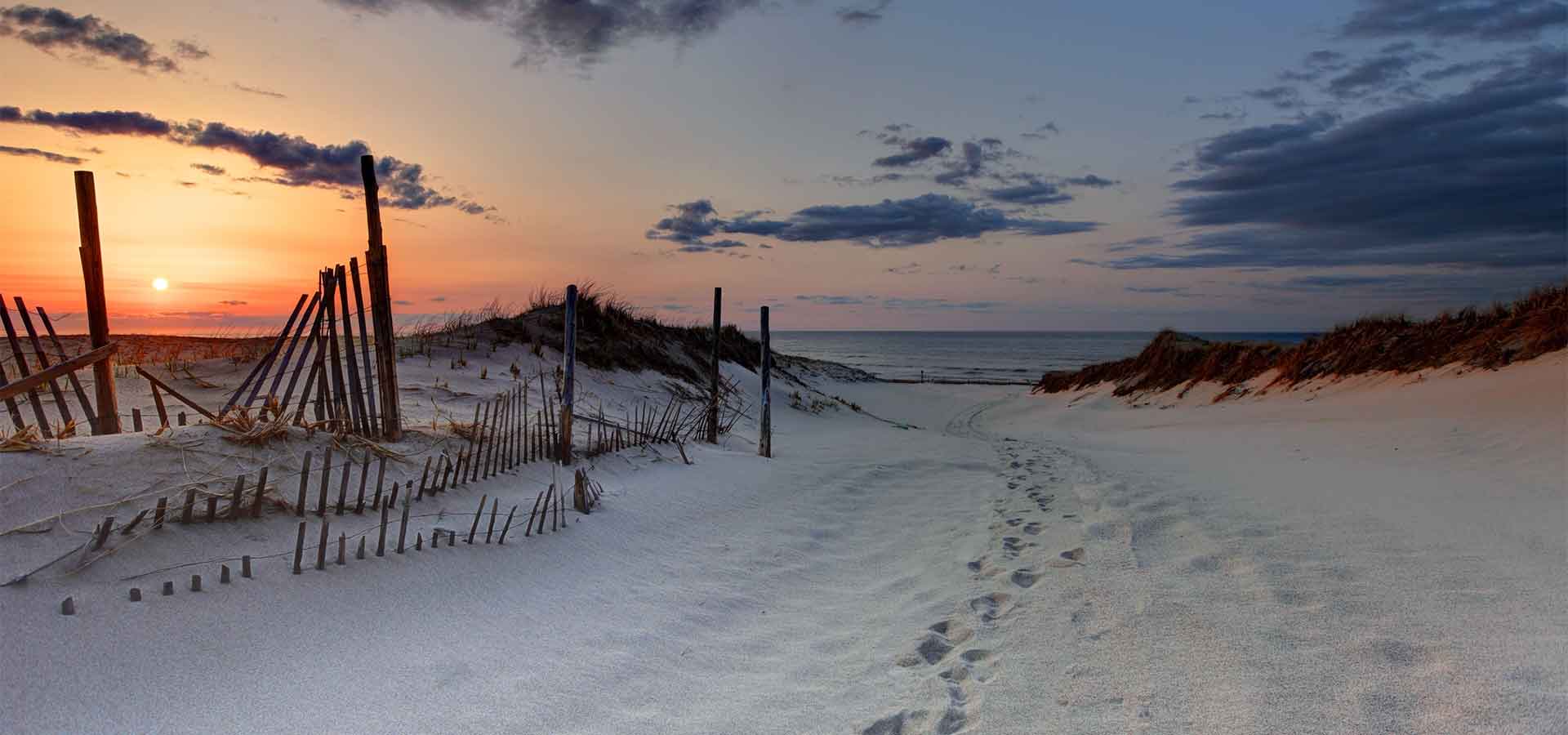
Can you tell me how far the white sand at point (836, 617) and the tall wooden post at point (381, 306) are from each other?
13.3 inches

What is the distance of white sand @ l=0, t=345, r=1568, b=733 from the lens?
3045mm

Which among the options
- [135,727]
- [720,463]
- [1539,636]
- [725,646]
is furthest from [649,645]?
[720,463]

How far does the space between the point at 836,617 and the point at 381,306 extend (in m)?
4.97

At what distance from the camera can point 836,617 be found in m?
4.48

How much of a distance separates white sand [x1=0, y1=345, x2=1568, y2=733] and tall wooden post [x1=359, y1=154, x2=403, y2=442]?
0.34 meters

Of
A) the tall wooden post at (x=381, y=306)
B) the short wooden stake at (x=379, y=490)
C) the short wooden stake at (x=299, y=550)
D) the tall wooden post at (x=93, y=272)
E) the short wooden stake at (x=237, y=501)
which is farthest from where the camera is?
the tall wooden post at (x=381, y=306)

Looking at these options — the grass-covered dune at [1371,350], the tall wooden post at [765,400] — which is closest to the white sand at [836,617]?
the tall wooden post at [765,400]

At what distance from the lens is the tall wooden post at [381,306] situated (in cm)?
670

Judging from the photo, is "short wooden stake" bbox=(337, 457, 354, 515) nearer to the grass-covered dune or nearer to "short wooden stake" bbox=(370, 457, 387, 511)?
"short wooden stake" bbox=(370, 457, 387, 511)

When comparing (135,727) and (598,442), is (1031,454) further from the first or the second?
(135,727)

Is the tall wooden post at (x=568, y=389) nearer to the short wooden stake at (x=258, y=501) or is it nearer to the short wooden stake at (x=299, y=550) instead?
the short wooden stake at (x=258, y=501)

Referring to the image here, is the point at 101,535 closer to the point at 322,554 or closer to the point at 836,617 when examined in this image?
the point at 322,554

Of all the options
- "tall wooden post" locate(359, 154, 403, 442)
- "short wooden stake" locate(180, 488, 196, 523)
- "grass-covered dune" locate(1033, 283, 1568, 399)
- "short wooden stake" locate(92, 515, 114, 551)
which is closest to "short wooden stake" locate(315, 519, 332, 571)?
"short wooden stake" locate(180, 488, 196, 523)

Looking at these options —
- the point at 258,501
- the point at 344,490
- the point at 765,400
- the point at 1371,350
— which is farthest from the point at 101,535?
the point at 1371,350
